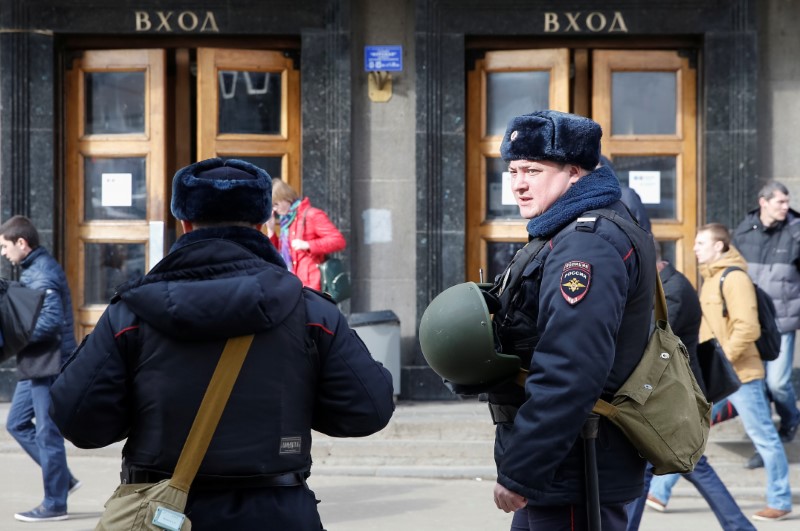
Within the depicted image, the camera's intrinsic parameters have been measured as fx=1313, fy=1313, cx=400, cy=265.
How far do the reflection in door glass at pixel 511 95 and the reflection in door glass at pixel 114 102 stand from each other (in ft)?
9.91

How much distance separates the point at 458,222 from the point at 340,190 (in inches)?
40.8

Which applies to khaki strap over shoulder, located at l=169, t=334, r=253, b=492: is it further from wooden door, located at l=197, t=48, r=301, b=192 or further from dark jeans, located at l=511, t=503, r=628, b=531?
wooden door, located at l=197, t=48, r=301, b=192

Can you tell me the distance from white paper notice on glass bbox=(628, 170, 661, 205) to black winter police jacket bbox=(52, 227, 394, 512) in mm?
8345

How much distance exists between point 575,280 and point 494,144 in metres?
8.00

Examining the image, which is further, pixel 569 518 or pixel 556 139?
pixel 556 139

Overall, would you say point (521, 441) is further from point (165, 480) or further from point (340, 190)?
point (340, 190)

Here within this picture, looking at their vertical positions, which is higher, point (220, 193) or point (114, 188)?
point (114, 188)

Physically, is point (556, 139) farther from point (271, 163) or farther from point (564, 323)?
point (271, 163)

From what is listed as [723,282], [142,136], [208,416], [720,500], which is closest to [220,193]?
[208,416]

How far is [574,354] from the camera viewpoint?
3.36 meters

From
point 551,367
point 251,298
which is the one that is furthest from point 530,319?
point 251,298

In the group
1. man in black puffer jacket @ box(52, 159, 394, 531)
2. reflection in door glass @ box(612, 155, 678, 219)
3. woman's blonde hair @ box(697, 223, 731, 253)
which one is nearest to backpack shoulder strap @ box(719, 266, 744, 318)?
woman's blonde hair @ box(697, 223, 731, 253)

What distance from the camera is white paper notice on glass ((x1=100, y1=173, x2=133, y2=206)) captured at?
450 inches

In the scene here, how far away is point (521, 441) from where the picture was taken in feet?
11.1
